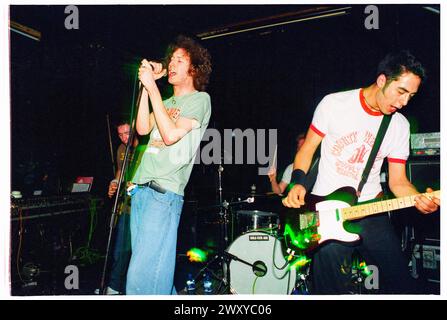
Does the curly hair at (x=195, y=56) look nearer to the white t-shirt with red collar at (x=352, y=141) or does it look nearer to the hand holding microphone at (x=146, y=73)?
the hand holding microphone at (x=146, y=73)

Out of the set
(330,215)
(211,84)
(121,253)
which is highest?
(211,84)

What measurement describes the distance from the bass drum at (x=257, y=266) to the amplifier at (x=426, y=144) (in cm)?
201

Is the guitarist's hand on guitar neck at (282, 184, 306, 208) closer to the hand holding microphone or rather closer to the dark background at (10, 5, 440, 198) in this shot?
the hand holding microphone

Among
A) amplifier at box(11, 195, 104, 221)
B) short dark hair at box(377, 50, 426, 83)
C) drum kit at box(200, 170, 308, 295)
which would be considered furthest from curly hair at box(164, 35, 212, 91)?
amplifier at box(11, 195, 104, 221)

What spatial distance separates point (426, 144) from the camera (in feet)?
12.6

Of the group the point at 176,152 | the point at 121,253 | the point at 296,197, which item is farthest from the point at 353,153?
the point at 121,253

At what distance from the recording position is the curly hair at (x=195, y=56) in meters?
2.14

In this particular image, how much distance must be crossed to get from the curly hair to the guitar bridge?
46.5 inches

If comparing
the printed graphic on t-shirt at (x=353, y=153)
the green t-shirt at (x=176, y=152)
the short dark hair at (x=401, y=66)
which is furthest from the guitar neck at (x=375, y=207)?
the green t-shirt at (x=176, y=152)

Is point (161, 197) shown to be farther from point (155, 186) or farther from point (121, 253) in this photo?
point (121, 253)

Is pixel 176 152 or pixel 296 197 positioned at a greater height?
pixel 176 152

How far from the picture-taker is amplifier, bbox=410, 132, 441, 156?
12.4 feet

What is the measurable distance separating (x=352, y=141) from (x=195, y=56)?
4.20 feet
